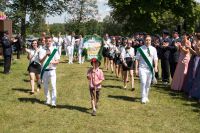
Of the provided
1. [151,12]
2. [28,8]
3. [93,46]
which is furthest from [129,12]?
[93,46]

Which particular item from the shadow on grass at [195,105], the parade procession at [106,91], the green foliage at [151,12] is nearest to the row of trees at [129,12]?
the green foliage at [151,12]

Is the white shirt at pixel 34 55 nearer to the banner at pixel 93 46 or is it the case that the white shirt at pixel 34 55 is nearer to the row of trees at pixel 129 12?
the banner at pixel 93 46

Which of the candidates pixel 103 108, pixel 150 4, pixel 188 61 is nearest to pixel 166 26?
pixel 150 4

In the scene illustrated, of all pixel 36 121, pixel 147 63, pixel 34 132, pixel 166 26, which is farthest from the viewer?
pixel 166 26

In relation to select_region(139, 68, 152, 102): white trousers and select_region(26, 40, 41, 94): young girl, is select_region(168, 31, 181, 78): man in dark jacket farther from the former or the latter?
select_region(26, 40, 41, 94): young girl

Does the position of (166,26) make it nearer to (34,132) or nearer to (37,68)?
(37,68)

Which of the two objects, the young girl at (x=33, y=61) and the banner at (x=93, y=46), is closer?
the banner at (x=93, y=46)

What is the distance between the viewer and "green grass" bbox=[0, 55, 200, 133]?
9734mm

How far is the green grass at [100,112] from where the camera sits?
973cm

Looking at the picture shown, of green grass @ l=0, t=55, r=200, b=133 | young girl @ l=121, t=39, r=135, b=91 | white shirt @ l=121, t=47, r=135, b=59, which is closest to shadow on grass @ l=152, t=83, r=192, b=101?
green grass @ l=0, t=55, r=200, b=133

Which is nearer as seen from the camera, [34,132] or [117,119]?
[34,132]

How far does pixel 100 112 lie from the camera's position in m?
11.4

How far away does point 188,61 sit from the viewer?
1470 cm

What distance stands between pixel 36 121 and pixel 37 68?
4.41 m
